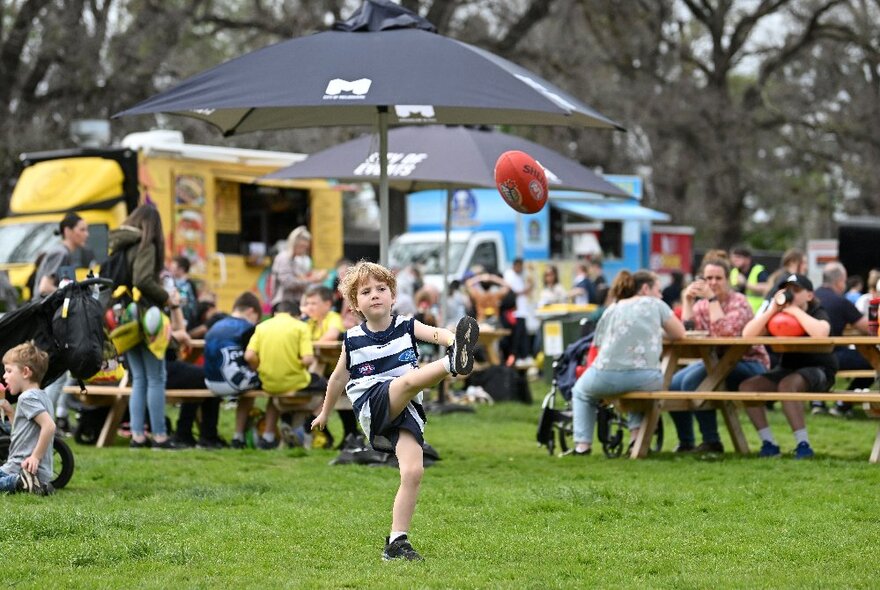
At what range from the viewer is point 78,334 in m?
9.43

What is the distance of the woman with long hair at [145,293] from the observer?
11570 millimetres

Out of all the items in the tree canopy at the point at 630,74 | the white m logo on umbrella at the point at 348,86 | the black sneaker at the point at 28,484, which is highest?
the tree canopy at the point at 630,74

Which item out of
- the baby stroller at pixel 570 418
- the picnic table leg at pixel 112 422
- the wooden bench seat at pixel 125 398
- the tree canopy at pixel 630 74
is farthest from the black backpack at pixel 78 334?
the tree canopy at pixel 630 74

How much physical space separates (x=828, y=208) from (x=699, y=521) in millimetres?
40891

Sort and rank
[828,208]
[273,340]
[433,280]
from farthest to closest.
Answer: [828,208] < [433,280] < [273,340]

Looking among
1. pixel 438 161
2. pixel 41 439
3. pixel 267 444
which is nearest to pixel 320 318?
pixel 267 444

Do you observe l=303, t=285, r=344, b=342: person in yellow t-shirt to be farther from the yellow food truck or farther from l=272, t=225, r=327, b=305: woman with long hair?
the yellow food truck

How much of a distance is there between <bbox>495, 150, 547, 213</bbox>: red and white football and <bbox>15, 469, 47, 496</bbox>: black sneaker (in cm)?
359

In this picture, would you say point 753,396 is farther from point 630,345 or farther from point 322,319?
A: point 322,319

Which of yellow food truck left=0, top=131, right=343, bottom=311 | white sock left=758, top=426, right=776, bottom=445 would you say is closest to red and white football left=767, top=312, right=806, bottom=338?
white sock left=758, top=426, right=776, bottom=445

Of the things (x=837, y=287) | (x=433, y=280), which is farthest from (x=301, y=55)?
(x=433, y=280)

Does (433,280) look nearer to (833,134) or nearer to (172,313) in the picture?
(172,313)

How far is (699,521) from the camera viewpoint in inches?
311

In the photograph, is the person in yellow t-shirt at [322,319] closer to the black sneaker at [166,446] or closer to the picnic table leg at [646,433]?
the black sneaker at [166,446]
